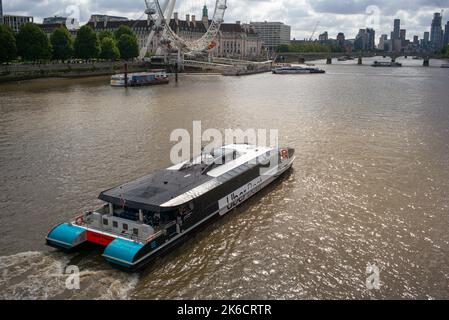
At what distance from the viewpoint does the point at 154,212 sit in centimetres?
1462

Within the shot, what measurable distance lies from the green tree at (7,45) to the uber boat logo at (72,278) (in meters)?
64.8

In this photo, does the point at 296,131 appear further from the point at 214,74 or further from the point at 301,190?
the point at 214,74

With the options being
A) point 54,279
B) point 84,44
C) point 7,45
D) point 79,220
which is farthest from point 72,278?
point 84,44

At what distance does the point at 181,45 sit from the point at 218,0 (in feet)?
54.1

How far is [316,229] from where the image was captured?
643 inches

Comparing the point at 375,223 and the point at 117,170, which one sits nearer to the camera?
the point at 375,223

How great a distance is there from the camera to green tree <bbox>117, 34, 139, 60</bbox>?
334 feet

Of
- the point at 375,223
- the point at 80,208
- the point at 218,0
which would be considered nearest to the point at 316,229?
the point at 375,223

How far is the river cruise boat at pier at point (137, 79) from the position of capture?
227 feet

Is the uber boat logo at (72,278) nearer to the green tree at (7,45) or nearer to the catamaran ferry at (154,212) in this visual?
the catamaran ferry at (154,212)

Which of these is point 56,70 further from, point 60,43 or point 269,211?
point 269,211

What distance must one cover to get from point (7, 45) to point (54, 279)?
2596 inches
